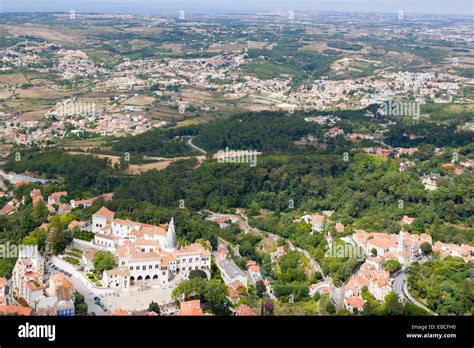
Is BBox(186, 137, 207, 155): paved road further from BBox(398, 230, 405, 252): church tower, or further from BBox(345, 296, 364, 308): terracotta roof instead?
BBox(345, 296, 364, 308): terracotta roof

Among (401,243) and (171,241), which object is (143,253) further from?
(401,243)

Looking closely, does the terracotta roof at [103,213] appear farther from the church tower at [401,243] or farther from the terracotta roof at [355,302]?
the church tower at [401,243]

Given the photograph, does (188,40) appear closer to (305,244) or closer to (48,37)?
(48,37)

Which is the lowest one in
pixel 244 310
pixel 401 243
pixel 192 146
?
pixel 192 146

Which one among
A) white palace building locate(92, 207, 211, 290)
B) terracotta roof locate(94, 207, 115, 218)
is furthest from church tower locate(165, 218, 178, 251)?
terracotta roof locate(94, 207, 115, 218)

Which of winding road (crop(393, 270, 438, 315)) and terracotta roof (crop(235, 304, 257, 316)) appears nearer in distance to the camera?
terracotta roof (crop(235, 304, 257, 316))

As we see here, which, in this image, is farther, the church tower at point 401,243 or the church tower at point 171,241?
the church tower at point 401,243

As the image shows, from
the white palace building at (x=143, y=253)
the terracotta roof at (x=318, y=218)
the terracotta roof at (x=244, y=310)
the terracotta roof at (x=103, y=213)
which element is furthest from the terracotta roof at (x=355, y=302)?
the terracotta roof at (x=103, y=213)

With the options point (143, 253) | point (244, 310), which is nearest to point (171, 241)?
point (143, 253)
